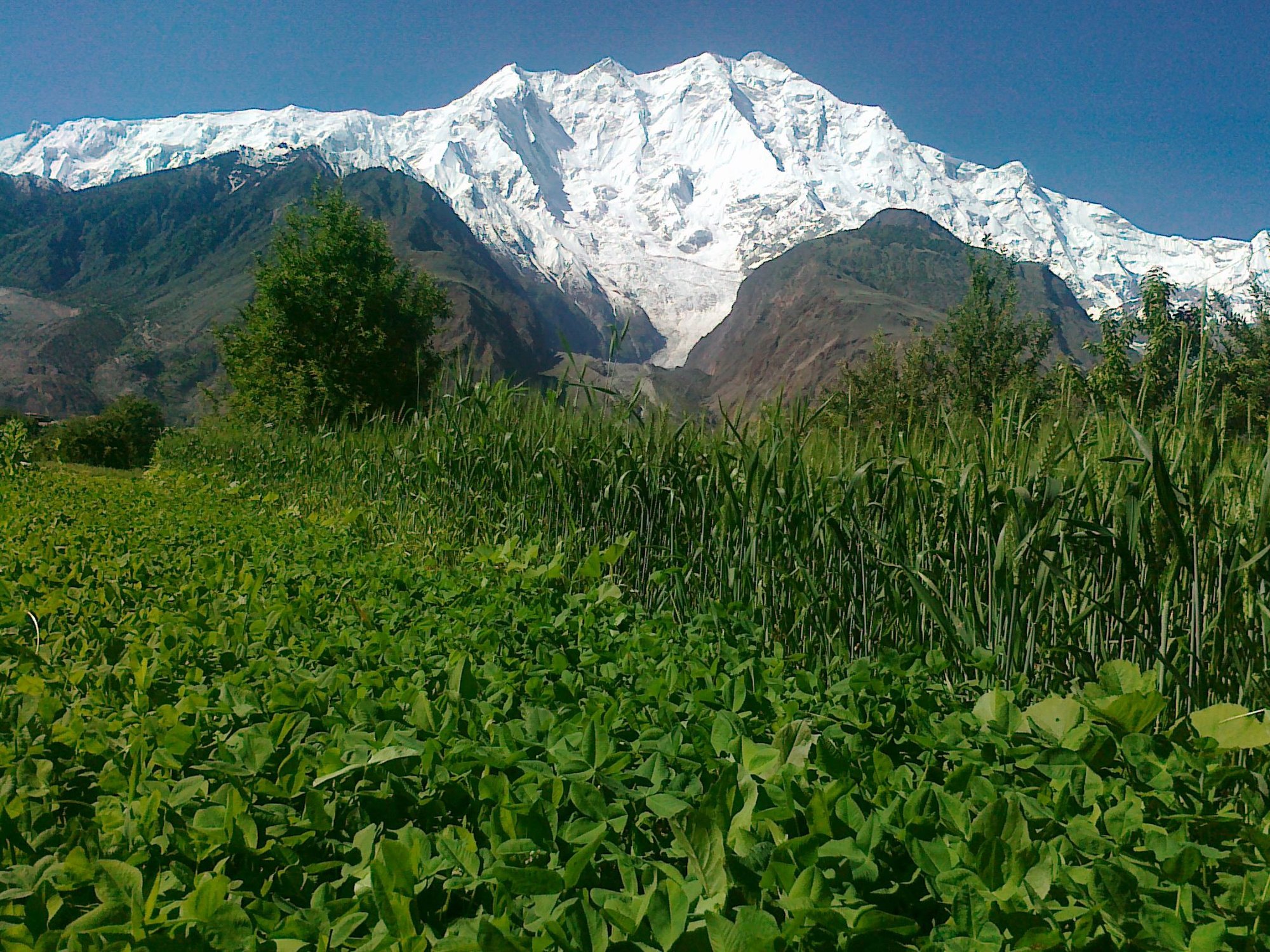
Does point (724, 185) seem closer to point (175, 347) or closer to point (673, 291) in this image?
point (673, 291)

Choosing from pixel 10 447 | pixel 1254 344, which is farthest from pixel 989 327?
A: pixel 10 447

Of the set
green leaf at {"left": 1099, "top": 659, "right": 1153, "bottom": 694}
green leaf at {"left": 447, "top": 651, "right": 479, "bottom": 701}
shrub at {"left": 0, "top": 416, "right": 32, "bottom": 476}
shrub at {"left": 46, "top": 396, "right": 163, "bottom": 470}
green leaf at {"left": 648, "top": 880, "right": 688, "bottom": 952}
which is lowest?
shrub at {"left": 46, "top": 396, "right": 163, "bottom": 470}

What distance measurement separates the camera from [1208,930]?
711mm

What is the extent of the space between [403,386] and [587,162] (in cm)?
13749

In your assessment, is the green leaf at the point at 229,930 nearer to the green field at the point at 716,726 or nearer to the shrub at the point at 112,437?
the green field at the point at 716,726

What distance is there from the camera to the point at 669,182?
441ft

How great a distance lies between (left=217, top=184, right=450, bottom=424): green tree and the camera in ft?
45.6

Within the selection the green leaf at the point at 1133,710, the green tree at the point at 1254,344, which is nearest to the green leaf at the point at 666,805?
the green leaf at the point at 1133,710

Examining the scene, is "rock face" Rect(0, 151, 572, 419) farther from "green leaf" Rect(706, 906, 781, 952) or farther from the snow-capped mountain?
"green leaf" Rect(706, 906, 781, 952)

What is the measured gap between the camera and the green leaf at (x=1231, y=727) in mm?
1180

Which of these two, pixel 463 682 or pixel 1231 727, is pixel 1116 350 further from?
pixel 463 682

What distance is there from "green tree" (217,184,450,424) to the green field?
1173 cm

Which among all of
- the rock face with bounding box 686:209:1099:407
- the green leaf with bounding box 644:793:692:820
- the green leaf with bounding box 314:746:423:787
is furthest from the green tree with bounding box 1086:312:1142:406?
the rock face with bounding box 686:209:1099:407

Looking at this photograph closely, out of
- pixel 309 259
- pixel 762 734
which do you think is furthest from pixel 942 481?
pixel 309 259
